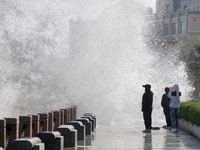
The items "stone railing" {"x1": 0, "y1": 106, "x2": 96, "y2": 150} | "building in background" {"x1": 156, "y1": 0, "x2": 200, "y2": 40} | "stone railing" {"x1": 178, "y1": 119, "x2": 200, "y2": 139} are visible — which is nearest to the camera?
"stone railing" {"x1": 0, "y1": 106, "x2": 96, "y2": 150}

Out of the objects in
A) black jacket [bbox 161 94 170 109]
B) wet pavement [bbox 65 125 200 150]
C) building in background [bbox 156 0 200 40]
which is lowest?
wet pavement [bbox 65 125 200 150]

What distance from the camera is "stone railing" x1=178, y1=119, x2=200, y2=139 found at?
74.8 feet

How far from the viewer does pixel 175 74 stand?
59.0 meters

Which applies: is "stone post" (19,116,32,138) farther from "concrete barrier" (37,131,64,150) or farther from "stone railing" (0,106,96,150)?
"concrete barrier" (37,131,64,150)

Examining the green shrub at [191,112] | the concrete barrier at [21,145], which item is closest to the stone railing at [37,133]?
the concrete barrier at [21,145]

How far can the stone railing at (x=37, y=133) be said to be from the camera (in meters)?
13.4

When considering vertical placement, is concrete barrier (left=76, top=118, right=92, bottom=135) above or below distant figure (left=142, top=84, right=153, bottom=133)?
below

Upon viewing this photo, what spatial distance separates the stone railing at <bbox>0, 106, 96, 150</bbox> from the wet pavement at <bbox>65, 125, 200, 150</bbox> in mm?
449

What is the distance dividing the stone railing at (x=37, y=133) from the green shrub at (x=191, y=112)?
3355 mm

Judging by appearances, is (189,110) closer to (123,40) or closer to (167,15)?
(123,40)

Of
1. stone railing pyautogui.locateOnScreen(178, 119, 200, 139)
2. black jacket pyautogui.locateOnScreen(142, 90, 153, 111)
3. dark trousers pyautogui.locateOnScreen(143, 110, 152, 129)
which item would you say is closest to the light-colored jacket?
stone railing pyautogui.locateOnScreen(178, 119, 200, 139)

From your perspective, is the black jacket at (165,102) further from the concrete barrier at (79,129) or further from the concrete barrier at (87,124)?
the concrete barrier at (79,129)

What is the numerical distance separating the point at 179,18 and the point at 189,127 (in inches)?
6045

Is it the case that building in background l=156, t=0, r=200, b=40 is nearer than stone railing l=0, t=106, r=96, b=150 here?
No
